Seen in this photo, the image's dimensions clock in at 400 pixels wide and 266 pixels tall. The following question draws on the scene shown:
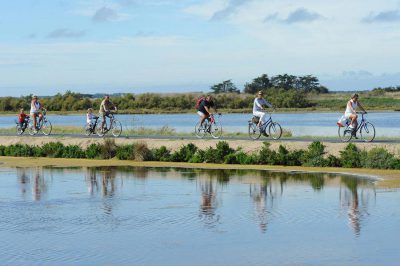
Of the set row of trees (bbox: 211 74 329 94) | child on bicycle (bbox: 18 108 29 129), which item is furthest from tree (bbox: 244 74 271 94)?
child on bicycle (bbox: 18 108 29 129)

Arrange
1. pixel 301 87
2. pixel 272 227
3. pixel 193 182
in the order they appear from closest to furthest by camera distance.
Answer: pixel 272 227 → pixel 193 182 → pixel 301 87

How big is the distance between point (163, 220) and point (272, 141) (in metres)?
14.8

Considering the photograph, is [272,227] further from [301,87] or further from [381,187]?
[301,87]

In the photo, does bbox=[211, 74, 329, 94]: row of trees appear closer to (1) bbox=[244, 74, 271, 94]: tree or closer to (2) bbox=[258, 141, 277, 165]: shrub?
(1) bbox=[244, 74, 271, 94]: tree

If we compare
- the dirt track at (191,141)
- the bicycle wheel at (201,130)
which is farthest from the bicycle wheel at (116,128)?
the bicycle wheel at (201,130)

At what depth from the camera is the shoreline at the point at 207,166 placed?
987 inches

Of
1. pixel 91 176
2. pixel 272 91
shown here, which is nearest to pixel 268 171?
pixel 91 176

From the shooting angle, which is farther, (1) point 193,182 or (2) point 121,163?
(2) point 121,163

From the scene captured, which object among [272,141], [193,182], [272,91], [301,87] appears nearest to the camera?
[193,182]

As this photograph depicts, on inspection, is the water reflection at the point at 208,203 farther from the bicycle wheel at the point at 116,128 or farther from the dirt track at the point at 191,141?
the bicycle wheel at the point at 116,128

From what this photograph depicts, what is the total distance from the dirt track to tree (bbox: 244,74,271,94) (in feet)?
298

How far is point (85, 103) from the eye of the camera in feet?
386

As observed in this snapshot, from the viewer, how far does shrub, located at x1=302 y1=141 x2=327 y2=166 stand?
94.7 ft

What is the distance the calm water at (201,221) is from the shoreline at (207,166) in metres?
0.92
